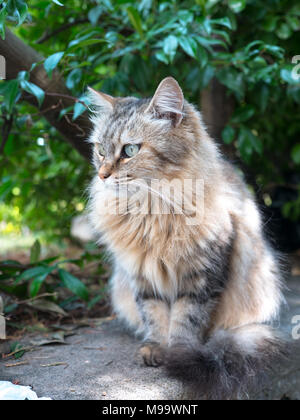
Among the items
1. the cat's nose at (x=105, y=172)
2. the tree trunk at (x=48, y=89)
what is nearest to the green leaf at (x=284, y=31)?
the tree trunk at (x=48, y=89)

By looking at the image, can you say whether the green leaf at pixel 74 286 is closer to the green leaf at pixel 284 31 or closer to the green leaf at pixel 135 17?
the green leaf at pixel 135 17

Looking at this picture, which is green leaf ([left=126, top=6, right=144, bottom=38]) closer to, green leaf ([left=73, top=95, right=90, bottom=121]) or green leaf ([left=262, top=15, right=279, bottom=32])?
green leaf ([left=73, top=95, right=90, bottom=121])

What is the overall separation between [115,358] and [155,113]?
1.19m

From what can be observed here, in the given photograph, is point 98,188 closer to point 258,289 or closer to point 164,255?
point 164,255

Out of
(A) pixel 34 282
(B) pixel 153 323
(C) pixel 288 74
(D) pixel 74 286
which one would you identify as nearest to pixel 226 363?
(B) pixel 153 323

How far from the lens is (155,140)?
1928 mm

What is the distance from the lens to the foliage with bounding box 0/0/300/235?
2.40 meters

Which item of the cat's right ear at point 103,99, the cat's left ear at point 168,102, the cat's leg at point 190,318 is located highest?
the cat's left ear at point 168,102

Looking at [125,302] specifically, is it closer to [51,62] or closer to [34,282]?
[34,282]

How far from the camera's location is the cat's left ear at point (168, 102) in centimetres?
187

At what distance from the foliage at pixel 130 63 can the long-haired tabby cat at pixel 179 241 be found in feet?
1.60

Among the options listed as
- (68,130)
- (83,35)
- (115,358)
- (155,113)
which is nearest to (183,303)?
(115,358)

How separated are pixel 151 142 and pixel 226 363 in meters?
1.01

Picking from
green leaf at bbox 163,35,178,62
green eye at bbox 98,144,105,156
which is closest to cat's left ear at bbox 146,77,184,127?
green eye at bbox 98,144,105,156
